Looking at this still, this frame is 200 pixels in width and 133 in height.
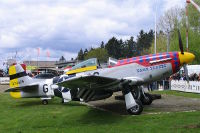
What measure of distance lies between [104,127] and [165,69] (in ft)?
14.5

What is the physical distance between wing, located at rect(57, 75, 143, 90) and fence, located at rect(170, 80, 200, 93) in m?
10.1

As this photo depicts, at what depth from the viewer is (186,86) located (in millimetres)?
21594

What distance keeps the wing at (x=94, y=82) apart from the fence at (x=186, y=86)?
10.1 meters

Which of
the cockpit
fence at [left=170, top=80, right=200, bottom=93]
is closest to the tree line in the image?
fence at [left=170, top=80, right=200, bottom=93]

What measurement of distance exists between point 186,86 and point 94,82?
1308 cm

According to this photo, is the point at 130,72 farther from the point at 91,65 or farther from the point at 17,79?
the point at 17,79

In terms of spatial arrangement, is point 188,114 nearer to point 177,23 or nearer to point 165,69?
point 165,69

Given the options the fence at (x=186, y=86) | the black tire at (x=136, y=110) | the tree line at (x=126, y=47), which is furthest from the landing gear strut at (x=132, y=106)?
the tree line at (x=126, y=47)

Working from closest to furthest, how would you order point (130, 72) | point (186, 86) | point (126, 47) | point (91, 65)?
point (130, 72) < point (91, 65) < point (186, 86) < point (126, 47)

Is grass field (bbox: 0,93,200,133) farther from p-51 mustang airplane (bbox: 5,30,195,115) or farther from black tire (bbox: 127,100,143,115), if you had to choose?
p-51 mustang airplane (bbox: 5,30,195,115)

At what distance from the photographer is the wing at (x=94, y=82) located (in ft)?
30.9

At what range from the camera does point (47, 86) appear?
16.0 m

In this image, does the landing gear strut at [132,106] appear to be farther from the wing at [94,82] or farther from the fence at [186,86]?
the fence at [186,86]

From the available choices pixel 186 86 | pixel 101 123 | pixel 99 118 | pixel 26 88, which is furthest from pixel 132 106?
pixel 186 86
